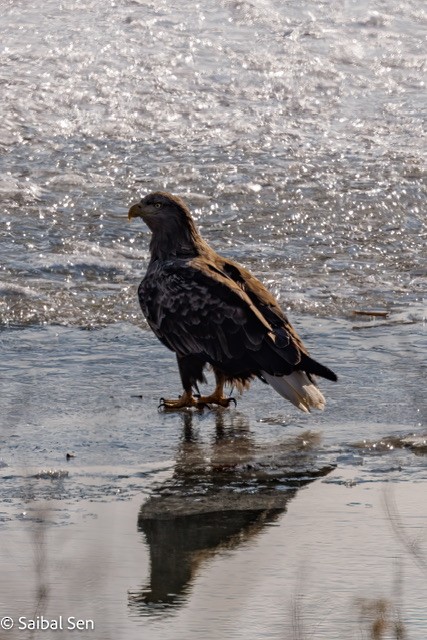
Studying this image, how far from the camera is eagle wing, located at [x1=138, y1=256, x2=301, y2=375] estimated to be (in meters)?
5.95

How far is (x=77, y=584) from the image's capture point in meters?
3.75

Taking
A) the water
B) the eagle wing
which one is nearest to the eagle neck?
the eagle wing

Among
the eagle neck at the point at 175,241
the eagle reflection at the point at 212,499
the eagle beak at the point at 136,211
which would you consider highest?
the eagle beak at the point at 136,211

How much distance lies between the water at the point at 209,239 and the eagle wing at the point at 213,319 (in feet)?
0.68

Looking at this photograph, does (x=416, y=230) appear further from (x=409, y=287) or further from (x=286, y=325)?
(x=286, y=325)

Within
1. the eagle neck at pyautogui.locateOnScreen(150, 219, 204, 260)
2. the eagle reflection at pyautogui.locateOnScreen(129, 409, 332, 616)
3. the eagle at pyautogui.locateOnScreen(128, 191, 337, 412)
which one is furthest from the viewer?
the eagle neck at pyautogui.locateOnScreen(150, 219, 204, 260)

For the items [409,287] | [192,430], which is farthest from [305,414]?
[409,287]

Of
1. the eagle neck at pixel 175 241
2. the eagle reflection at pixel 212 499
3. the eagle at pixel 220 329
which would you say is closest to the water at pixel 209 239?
the eagle reflection at pixel 212 499

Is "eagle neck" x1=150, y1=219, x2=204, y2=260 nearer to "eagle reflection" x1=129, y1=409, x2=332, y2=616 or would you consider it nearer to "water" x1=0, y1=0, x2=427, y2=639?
"water" x1=0, y1=0, x2=427, y2=639

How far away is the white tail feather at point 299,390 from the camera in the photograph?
Answer: 569cm

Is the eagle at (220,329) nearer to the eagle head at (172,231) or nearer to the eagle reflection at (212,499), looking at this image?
the eagle head at (172,231)

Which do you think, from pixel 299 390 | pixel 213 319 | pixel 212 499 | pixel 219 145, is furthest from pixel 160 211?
pixel 219 145

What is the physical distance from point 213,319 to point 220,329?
7cm

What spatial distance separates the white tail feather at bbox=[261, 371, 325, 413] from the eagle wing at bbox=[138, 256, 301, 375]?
40mm
